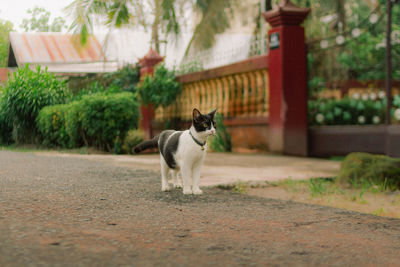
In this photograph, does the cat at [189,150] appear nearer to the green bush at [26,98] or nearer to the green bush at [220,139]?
the green bush at [220,139]

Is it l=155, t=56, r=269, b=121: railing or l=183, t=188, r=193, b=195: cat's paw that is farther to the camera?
l=155, t=56, r=269, b=121: railing

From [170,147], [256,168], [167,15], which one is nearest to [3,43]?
[167,15]

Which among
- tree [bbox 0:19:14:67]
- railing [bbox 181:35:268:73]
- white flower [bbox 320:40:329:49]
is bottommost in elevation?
white flower [bbox 320:40:329:49]

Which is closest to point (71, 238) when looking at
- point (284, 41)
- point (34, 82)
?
point (284, 41)

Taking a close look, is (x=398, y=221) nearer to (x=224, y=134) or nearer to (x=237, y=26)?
(x=224, y=134)

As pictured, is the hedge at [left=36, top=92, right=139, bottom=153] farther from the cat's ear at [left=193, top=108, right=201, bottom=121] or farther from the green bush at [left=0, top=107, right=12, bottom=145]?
Result: the cat's ear at [left=193, top=108, right=201, bottom=121]

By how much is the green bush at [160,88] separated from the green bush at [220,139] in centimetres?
265

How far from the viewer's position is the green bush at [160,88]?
1174cm

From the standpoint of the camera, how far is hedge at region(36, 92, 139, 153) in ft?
28.4

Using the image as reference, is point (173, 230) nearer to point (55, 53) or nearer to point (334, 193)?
point (334, 193)

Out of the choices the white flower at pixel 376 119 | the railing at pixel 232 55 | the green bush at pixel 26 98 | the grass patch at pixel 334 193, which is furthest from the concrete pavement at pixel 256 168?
the green bush at pixel 26 98

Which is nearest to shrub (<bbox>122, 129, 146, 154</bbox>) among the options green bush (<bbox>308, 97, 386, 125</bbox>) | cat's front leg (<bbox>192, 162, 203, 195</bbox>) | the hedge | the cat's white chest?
the hedge

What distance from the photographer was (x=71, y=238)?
7.91 feet

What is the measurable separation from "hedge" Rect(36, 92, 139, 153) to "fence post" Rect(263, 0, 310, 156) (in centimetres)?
252
